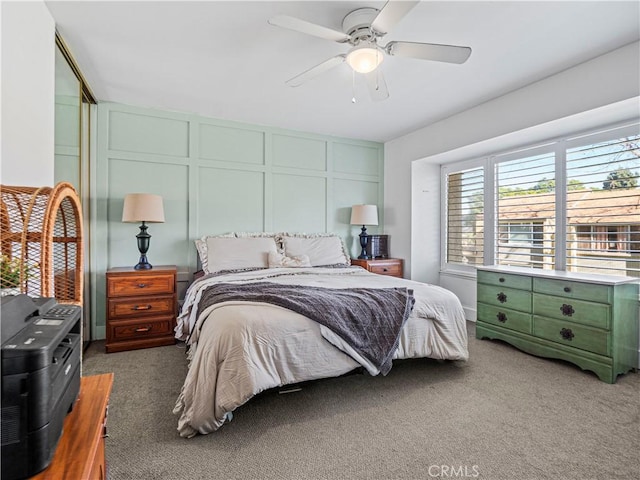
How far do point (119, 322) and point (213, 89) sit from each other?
91.4 inches

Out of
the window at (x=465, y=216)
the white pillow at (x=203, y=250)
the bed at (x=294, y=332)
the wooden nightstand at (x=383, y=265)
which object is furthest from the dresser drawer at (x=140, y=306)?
the window at (x=465, y=216)

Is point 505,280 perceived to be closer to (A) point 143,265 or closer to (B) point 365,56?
(B) point 365,56

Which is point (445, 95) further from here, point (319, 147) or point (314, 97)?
point (319, 147)

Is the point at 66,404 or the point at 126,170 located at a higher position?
the point at 126,170

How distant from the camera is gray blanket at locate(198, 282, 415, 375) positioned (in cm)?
216

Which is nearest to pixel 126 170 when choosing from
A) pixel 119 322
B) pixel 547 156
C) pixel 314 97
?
pixel 119 322

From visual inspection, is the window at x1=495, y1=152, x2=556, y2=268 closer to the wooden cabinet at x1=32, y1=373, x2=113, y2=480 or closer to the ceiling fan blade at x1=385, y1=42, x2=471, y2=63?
the ceiling fan blade at x1=385, y1=42, x2=471, y2=63

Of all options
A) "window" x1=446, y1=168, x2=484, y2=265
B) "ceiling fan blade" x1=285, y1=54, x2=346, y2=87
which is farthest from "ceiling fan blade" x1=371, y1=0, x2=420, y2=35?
"window" x1=446, y1=168, x2=484, y2=265

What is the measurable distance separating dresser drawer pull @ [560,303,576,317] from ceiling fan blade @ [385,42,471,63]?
210 centimetres

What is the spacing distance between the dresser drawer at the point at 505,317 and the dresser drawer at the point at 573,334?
9cm

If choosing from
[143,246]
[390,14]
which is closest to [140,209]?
[143,246]

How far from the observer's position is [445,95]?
3361 mm

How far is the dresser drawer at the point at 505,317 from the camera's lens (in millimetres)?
3104

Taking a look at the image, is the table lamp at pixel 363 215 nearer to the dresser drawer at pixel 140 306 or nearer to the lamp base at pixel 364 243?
the lamp base at pixel 364 243
